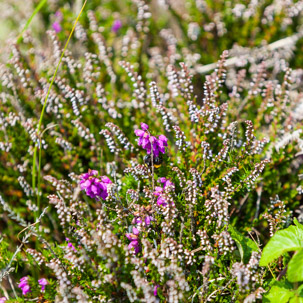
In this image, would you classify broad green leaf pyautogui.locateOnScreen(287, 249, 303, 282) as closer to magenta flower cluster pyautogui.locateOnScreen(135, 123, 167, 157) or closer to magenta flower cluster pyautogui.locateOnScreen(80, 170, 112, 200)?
magenta flower cluster pyautogui.locateOnScreen(135, 123, 167, 157)

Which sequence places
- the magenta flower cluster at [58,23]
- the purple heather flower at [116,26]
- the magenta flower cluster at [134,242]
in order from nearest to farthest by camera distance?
the magenta flower cluster at [134,242]
the magenta flower cluster at [58,23]
the purple heather flower at [116,26]

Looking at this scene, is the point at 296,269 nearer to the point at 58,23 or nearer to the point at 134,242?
the point at 134,242

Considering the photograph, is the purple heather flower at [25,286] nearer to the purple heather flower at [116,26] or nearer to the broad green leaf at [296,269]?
the broad green leaf at [296,269]

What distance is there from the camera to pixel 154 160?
1.95 meters

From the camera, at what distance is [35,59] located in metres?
3.70

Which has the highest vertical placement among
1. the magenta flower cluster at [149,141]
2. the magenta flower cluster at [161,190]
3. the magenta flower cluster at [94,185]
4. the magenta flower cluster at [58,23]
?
the magenta flower cluster at [58,23]

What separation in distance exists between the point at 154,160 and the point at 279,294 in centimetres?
91

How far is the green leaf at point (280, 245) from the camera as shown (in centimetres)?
147

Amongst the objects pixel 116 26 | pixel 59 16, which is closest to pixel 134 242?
pixel 116 26

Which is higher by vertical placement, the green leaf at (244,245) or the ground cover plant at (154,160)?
the ground cover plant at (154,160)

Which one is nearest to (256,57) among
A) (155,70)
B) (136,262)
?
(155,70)

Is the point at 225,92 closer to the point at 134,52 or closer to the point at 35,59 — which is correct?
the point at 134,52

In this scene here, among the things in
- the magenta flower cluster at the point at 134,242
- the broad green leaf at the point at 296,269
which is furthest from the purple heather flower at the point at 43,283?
the broad green leaf at the point at 296,269

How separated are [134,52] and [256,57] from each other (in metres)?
1.29
